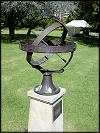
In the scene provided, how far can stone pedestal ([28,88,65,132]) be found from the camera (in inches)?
202

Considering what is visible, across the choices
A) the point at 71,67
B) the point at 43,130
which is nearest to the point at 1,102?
the point at 43,130

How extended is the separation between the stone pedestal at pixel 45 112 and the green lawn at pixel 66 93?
1.98 metres

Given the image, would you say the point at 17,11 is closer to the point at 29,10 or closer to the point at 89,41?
the point at 29,10

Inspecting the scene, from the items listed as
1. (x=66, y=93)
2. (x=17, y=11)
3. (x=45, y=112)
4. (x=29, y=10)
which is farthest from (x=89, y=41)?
(x=45, y=112)

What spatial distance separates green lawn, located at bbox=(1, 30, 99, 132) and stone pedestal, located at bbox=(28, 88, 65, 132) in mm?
1985

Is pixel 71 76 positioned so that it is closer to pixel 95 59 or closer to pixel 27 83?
pixel 27 83

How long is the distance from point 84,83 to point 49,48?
7.29 metres

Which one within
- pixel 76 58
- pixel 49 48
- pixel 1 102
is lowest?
pixel 76 58

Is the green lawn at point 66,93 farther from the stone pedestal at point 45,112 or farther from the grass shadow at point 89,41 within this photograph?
the grass shadow at point 89,41

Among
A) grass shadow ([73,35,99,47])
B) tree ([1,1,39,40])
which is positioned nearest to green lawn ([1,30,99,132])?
tree ([1,1,39,40])

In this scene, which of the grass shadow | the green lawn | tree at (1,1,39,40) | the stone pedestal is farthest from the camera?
the grass shadow

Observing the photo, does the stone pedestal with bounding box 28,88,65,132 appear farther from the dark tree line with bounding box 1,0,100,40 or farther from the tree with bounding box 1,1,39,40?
the tree with bounding box 1,1,39,40

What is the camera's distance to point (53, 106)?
515 centimetres

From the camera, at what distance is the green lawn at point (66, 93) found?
770cm
